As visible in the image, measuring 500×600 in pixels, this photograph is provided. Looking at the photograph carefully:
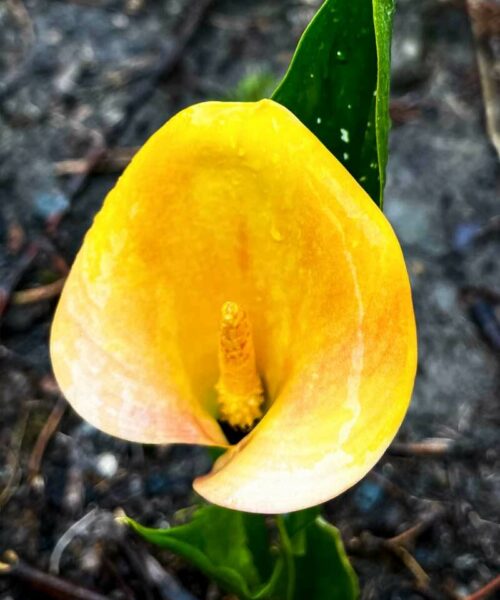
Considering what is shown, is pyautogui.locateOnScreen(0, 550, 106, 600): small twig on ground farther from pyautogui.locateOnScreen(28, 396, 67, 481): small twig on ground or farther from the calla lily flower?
the calla lily flower

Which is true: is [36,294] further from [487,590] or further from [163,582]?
[487,590]

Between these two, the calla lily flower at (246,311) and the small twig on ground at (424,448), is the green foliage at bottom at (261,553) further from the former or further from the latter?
the small twig on ground at (424,448)

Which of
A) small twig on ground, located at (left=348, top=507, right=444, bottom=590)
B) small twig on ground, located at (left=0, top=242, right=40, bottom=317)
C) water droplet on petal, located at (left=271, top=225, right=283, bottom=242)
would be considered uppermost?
water droplet on petal, located at (left=271, top=225, right=283, bottom=242)

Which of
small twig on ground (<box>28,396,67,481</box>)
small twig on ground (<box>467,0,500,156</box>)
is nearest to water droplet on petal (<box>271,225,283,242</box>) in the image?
small twig on ground (<box>28,396,67,481</box>)

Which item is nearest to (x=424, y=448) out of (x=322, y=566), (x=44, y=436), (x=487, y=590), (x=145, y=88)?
(x=487, y=590)

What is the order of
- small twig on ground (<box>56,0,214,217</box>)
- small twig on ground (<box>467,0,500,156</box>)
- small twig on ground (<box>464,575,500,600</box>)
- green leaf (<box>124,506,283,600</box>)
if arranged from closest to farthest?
green leaf (<box>124,506,283,600</box>) < small twig on ground (<box>464,575,500,600</box>) < small twig on ground (<box>56,0,214,217</box>) < small twig on ground (<box>467,0,500,156</box>)

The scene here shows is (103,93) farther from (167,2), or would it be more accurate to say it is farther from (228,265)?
(228,265)
